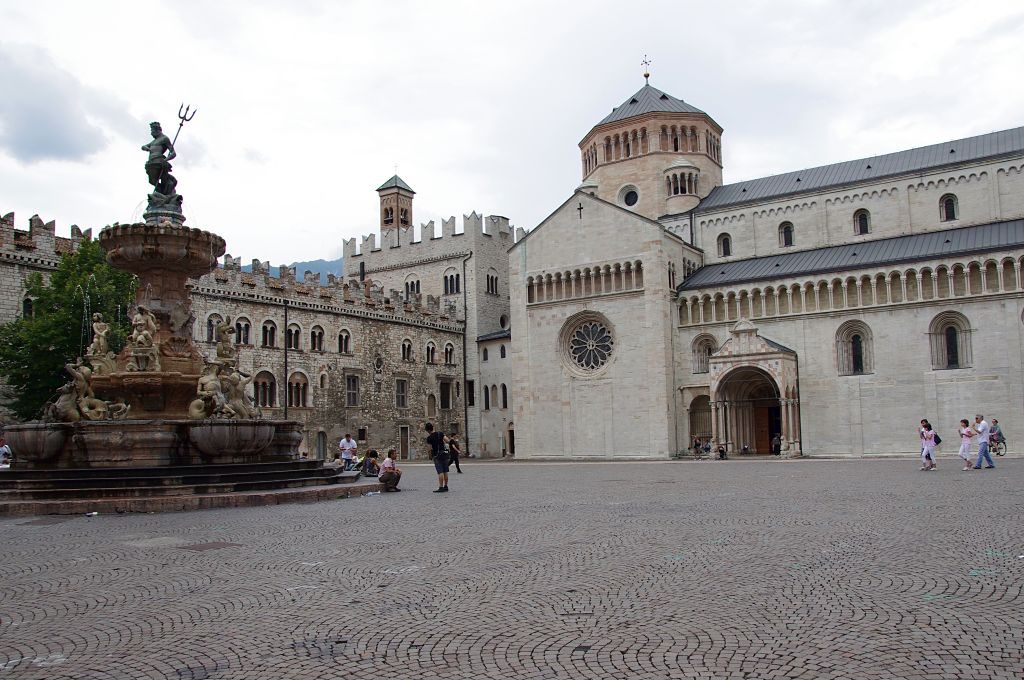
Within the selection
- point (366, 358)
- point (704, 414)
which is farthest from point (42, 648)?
point (366, 358)

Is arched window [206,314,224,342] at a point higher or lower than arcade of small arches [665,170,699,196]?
lower

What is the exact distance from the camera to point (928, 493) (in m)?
18.0

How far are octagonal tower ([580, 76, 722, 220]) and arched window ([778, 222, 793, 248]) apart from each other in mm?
6327

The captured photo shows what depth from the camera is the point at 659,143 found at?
59.2 m

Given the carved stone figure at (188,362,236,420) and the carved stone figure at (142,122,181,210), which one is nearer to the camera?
the carved stone figure at (188,362,236,420)

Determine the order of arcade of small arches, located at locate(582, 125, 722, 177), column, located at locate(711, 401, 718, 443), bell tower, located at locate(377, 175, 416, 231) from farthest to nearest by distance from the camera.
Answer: bell tower, located at locate(377, 175, 416, 231), arcade of small arches, located at locate(582, 125, 722, 177), column, located at locate(711, 401, 718, 443)

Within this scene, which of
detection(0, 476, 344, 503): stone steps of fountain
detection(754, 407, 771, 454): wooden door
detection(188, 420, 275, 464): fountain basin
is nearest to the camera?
detection(0, 476, 344, 503): stone steps of fountain

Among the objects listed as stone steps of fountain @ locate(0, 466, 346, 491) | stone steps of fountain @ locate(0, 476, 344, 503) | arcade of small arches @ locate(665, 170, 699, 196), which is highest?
arcade of small arches @ locate(665, 170, 699, 196)

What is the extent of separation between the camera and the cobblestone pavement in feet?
19.9

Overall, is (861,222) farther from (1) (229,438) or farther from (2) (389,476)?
(1) (229,438)

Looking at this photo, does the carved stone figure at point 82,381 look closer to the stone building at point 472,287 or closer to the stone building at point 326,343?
the stone building at point 326,343

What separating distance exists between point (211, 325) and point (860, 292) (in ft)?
116

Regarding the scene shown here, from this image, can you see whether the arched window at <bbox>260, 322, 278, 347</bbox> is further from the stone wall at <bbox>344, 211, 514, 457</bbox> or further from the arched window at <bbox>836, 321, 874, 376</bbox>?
the arched window at <bbox>836, 321, 874, 376</bbox>

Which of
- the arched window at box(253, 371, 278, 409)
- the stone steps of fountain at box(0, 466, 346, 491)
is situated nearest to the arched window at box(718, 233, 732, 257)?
the arched window at box(253, 371, 278, 409)
